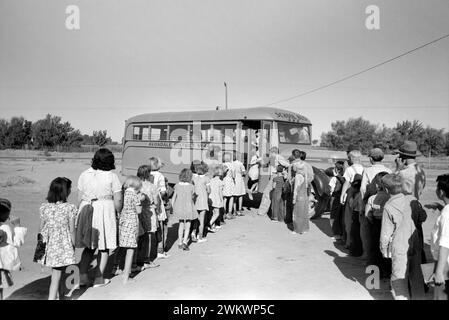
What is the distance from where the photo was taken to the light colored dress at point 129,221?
163 inches

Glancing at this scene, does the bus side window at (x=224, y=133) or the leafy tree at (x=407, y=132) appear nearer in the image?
the bus side window at (x=224, y=133)

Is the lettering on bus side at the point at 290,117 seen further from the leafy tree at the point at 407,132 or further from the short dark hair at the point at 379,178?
the leafy tree at the point at 407,132

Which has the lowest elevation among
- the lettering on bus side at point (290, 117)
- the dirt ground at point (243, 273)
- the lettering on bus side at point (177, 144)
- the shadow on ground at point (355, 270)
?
the shadow on ground at point (355, 270)

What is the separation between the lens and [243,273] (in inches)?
174

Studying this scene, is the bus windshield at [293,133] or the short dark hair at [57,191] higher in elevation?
the bus windshield at [293,133]

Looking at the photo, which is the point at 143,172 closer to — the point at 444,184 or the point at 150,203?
the point at 150,203

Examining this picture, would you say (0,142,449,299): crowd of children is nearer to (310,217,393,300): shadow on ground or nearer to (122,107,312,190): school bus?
(310,217,393,300): shadow on ground

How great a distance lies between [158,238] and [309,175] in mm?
3482

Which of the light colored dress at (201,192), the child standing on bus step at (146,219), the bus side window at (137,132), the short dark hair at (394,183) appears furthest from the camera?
the bus side window at (137,132)

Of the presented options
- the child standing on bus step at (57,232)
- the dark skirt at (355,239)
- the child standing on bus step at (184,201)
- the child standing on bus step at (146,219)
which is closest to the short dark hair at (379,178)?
the dark skirt at (355,239)

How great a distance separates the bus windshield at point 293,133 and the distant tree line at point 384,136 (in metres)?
32.1

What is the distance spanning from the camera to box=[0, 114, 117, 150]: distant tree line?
46.9m

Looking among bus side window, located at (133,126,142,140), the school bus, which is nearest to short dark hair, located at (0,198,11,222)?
the school bus

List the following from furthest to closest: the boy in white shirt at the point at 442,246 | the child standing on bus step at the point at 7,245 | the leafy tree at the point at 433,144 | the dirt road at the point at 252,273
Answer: the leafy tree at the point at 433,144 → the dirt road at the point at 252,273 → the child standing on bus step at the point at 7,245 → the boy in white shirt at the point at 442,246
